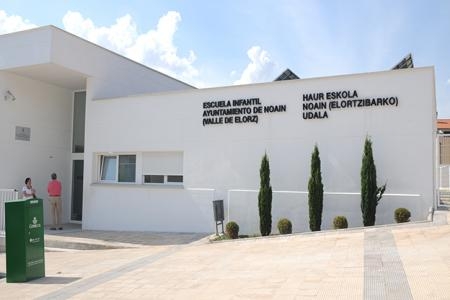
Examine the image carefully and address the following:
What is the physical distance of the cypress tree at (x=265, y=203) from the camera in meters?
12.3

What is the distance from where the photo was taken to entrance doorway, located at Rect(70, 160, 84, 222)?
17.1 m

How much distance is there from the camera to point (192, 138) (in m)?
14.3

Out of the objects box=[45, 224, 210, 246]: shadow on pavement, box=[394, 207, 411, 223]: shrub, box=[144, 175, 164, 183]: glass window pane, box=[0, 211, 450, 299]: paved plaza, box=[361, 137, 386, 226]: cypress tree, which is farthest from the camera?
box=[144, 175, 164, 183]: glass window pane

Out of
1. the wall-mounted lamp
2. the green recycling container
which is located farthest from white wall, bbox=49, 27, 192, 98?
the green recycling container

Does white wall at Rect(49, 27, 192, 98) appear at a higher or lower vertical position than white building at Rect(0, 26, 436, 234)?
higher

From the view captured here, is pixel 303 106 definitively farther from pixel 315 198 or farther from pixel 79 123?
pixel 79 123

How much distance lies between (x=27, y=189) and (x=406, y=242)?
36.3 feet

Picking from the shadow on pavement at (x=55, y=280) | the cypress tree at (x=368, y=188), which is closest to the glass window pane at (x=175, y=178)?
the cypress tree at (x=368, y=188)

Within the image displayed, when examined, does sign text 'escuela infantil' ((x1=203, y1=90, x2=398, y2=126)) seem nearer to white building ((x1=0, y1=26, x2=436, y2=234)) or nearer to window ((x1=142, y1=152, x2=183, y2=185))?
white building ((x1=0, y1=26, x2=436, y2=234))

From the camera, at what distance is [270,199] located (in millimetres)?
12383

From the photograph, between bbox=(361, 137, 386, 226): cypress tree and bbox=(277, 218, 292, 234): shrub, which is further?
bbox=(277, 218, 292, 234): shrub

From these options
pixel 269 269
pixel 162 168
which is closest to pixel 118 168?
pixel 162 168

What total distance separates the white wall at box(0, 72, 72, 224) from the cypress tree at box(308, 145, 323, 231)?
9409 millimetres

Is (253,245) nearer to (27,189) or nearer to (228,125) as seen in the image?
(228,125)
